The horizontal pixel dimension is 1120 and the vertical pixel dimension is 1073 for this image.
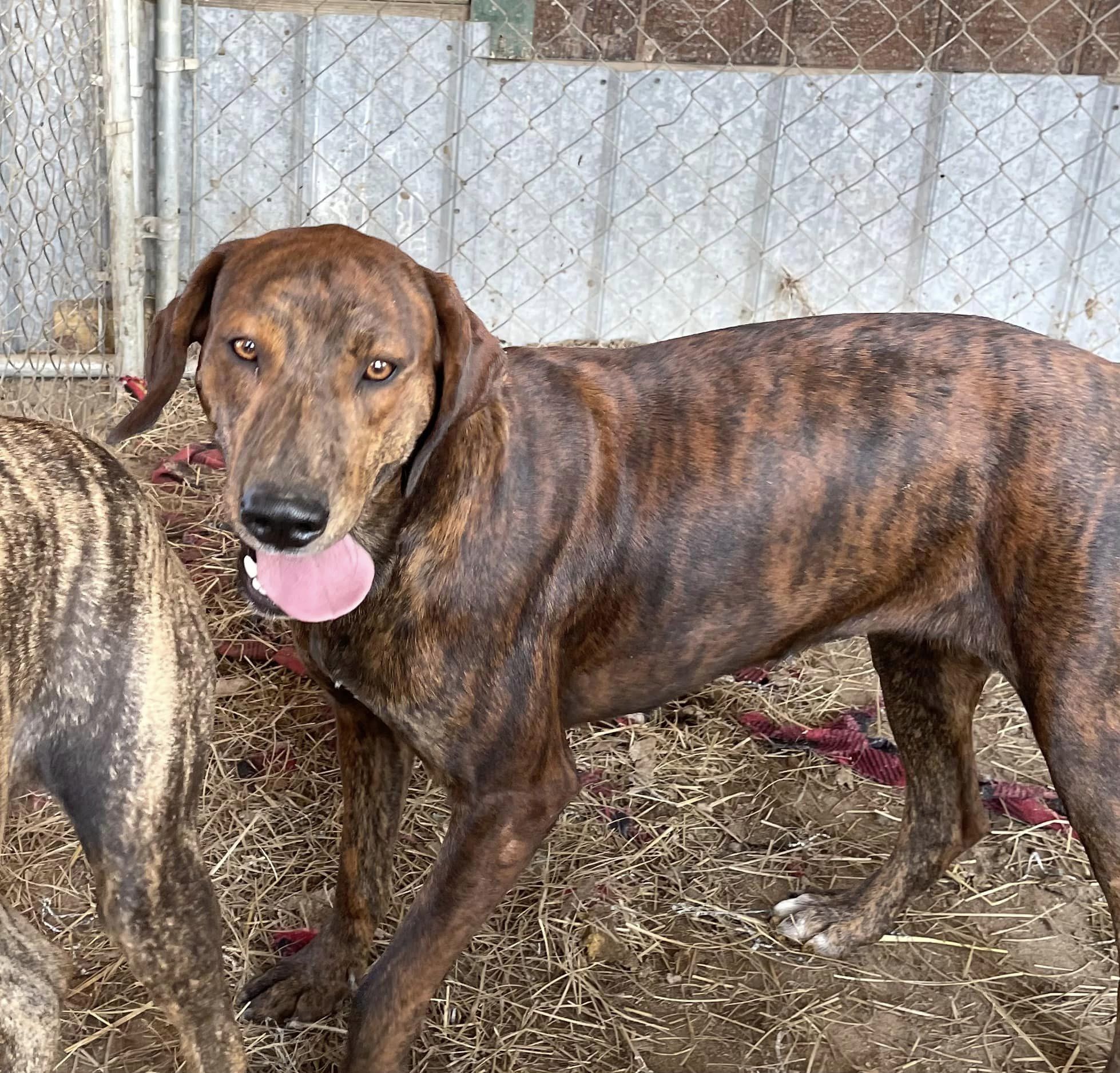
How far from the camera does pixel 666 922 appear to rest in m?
3.41

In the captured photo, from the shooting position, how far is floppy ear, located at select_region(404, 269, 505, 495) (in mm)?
2426

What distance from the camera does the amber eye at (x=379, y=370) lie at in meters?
2.33

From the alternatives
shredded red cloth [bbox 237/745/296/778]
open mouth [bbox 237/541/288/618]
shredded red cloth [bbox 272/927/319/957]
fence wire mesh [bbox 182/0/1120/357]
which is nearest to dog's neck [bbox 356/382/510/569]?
open mouth [bbox 237/541/288/618]

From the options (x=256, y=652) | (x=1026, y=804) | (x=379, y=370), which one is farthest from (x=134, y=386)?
(x=1026, y=804)

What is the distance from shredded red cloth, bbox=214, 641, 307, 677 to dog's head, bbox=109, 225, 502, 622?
1631 mm

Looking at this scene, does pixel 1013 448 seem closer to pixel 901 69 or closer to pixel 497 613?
pixel 497 613

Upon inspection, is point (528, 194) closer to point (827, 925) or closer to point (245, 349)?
point (827, 925)

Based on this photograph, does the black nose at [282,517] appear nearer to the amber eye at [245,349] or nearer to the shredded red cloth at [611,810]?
the amber eye at [245,349]

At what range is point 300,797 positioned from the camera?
144 inches

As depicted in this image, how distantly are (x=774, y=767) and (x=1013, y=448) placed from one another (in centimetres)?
157

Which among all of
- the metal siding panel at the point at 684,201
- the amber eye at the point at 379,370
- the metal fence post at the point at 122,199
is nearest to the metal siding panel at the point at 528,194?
the metal siding panel at the point at 684,201

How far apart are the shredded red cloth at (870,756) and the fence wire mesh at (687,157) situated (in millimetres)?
2365

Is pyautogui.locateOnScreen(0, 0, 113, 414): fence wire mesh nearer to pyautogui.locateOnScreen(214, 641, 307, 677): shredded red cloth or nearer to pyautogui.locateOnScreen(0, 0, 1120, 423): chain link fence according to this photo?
pyautogui.locateOnScreen(0, 0, 1120, 423): chain link fence

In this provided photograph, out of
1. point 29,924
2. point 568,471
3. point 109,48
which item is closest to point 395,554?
point 568,471
